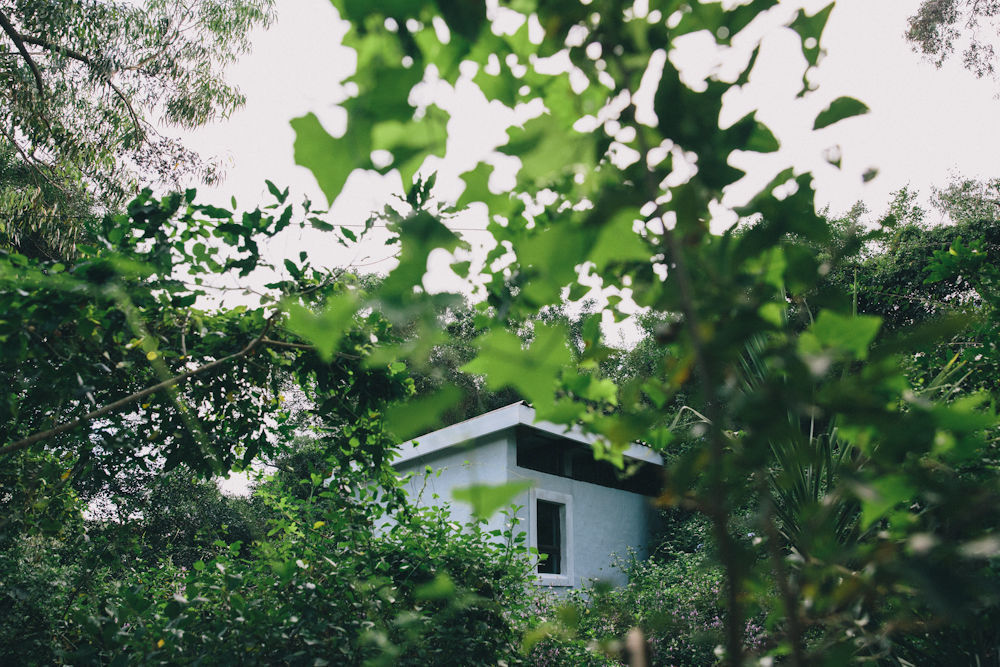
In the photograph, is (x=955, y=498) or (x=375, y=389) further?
(x=375, y=389)

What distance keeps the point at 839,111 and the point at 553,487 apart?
9.27m

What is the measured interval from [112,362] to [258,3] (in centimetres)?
833

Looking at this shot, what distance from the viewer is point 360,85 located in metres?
0.44

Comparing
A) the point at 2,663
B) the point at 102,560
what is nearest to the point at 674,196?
the point at 102,560

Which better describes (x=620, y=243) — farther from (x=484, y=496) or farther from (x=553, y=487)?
(x=553, y=487)

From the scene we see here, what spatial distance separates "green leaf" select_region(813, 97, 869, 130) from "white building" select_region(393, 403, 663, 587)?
302 inches

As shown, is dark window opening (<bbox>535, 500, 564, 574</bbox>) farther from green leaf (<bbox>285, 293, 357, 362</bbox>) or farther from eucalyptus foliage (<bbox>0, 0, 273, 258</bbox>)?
green leaf (<bbox>285, 293, 357, 362</bbox>)

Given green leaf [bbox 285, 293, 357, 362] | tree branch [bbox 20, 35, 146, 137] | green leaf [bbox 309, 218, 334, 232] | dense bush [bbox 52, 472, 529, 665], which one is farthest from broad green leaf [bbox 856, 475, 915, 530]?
tree branch [bbox 20, 35, 146, 137]

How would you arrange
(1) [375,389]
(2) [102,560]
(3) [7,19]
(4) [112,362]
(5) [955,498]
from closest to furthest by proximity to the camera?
(5) [955,498] → (4) [112,362] → (1) [375,389] → (2) [102,560] → (3) [7,19]

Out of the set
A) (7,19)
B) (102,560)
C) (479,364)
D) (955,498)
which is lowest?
(955,498)

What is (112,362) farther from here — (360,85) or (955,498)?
(955,498)

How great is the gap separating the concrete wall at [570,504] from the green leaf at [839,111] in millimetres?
7665

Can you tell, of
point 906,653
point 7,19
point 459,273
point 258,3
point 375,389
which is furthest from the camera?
point 258,3

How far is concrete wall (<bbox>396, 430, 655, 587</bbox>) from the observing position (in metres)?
8.72
